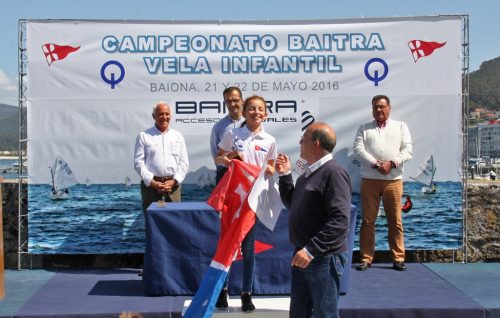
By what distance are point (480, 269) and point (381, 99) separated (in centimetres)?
186

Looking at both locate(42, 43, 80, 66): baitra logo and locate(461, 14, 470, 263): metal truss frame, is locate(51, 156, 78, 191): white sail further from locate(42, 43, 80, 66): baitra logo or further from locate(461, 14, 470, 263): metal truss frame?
locate(461, 14, 470, 263): metal truss frame

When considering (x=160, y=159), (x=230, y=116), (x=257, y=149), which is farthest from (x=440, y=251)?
(x=160, y=159)

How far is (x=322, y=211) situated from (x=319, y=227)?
0.09 m

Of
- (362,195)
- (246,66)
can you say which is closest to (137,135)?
(246,66)

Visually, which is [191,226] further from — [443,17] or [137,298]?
[443,17]

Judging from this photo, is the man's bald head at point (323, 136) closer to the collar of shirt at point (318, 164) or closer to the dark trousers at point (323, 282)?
the collar of shirt at point (318, 164)

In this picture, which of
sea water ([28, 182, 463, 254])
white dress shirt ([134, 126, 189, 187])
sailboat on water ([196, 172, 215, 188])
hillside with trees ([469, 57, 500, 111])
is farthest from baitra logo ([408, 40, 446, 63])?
hillside with trees ([469, 57, 500, 111])

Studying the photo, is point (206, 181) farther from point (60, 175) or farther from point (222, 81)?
point (60, 175)

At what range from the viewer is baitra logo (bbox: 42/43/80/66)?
605cm

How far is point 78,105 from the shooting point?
612 cm

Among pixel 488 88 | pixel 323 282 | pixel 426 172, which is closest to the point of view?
pixel 323 282

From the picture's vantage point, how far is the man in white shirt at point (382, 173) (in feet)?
18.9

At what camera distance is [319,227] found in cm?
313

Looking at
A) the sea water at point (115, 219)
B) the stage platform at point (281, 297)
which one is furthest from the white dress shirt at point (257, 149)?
the sea water at point (115, 219)
